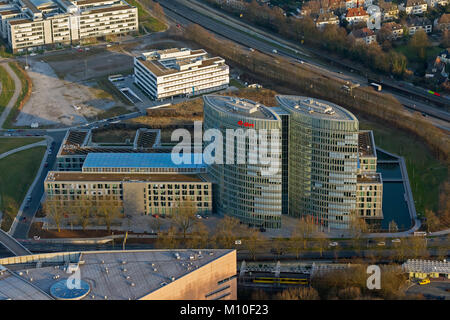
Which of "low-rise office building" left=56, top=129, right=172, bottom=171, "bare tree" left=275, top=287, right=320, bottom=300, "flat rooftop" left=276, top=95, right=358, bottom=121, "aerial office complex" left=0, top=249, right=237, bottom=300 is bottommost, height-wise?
"low-rise office building" left=56, top=129, right=172, bottom=171

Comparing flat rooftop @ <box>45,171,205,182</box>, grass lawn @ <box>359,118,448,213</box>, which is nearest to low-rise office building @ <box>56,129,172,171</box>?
flat rooftop @ <box>45,171,205,182</box>

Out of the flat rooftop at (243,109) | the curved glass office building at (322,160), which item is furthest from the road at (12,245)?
the curved glass office building at (322,160)

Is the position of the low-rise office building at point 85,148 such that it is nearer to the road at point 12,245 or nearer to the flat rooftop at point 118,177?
the flat rooftop at point 118,177

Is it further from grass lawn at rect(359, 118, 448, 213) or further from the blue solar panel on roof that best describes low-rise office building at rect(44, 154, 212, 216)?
the blue solar panel on roof

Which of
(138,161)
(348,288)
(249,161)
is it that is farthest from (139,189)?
(348,288)

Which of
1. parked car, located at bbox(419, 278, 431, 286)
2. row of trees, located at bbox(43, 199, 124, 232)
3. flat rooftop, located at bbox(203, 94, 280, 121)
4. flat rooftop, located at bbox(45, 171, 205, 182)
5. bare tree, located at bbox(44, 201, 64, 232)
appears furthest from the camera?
flat rooftop, located at bbox(45, 171, 205, 182)

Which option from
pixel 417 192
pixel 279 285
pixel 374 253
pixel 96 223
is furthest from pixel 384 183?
pixel 96 223
